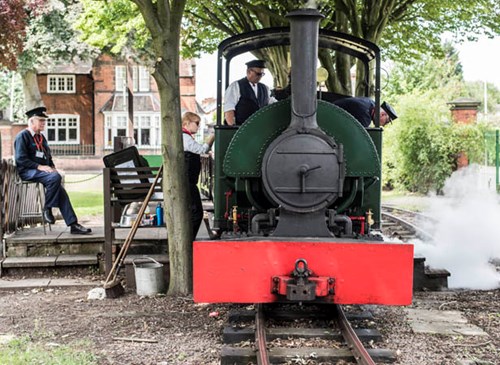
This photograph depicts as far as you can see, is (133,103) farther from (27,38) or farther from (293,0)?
(293,0)

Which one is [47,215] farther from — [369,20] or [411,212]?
[411,212]

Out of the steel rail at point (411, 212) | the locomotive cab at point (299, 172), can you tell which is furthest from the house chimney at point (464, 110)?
the locomotive cab at point (299, 172)

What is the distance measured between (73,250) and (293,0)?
7153 millimetres

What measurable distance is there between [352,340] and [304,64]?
222 centimetres

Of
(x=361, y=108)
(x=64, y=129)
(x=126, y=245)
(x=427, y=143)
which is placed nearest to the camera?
(x=361, y=108)

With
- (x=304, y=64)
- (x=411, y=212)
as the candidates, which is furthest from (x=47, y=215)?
(x=411, y=212)

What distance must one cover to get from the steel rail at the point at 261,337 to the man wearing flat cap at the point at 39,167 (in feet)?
13.0

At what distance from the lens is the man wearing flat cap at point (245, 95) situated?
6.87 meters

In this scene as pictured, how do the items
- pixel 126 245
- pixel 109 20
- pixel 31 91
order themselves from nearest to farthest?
pixel 126 245
pixel 109 20
pixel 31 91

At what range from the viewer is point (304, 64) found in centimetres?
555

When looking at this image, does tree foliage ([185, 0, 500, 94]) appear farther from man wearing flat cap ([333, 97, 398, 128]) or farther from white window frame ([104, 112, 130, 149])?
white window frame ([104, 112, 130, 149])

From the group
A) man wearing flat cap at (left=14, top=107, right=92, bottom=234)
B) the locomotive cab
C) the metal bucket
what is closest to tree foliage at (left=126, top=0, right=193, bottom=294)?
the metal bucket

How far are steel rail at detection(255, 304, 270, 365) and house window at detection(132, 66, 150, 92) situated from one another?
1635 inches

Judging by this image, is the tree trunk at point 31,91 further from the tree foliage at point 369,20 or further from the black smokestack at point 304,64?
the black smokestack at point 304,64
